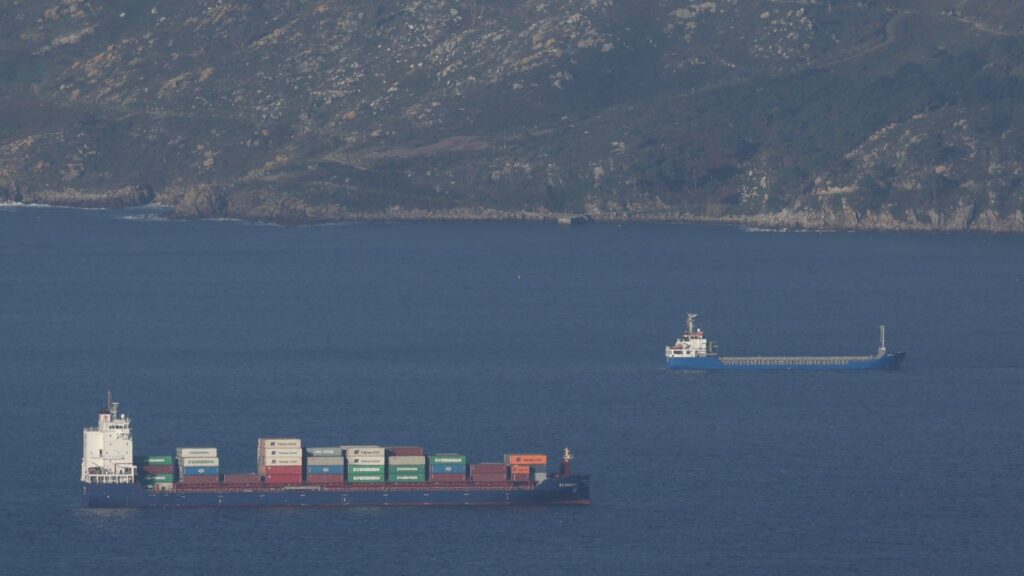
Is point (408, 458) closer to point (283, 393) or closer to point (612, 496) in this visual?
point (612, 496)

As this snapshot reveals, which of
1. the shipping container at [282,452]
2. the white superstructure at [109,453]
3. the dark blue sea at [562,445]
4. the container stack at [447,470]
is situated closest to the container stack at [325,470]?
the shipping container at [282,452]

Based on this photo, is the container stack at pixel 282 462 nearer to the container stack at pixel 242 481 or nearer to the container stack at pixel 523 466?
the container stack at pixel 242 481

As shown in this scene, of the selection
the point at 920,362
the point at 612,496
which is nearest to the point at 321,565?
the point at 612,496

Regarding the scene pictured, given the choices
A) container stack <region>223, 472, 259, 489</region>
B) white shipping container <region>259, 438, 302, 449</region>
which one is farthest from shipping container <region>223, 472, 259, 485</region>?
white shipping container <region>259, 438, 302, 449</region>

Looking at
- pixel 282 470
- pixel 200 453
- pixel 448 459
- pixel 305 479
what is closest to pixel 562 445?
pixel 448 459

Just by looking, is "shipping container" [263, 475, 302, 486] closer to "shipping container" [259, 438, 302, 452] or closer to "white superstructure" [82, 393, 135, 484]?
"shipping container" [259, 438, 302, 452]

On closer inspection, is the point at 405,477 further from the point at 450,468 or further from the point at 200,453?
the point at 200,453
